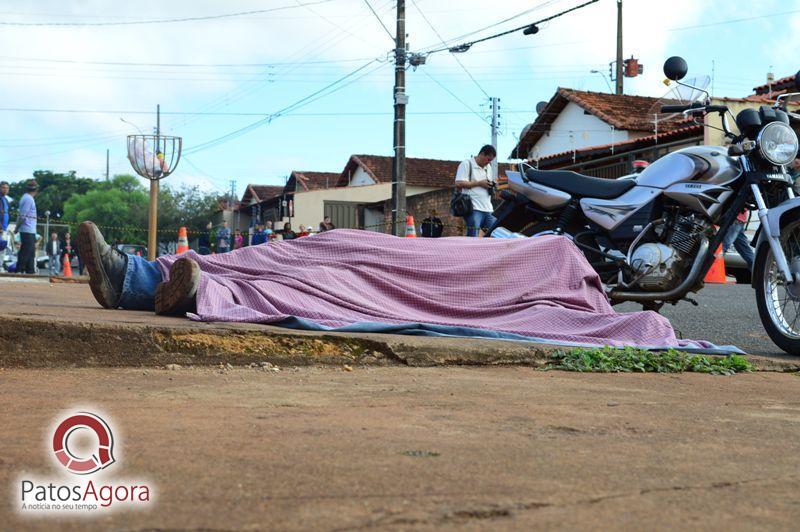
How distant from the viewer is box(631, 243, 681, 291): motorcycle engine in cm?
552

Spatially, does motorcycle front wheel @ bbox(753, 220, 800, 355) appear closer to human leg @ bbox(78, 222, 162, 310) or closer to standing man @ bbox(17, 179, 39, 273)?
human leg @ bbox(78, 222, 162, 310)

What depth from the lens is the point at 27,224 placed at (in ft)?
→ 47.1

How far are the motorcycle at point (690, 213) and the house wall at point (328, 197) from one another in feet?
136

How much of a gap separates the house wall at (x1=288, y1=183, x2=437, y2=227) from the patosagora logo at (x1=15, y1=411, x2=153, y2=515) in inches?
1785

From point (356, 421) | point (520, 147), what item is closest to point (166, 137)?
point (356, 421)

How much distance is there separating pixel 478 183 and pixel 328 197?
37.6 meters

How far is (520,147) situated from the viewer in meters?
37.5

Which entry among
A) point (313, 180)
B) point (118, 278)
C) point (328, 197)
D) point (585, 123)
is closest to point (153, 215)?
point (118, 278)

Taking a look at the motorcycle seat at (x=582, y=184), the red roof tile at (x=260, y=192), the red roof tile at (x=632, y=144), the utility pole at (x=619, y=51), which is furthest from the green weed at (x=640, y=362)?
the red roof tile at (x=260, y=192)

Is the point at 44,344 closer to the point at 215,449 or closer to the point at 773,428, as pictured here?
the point at 215,449

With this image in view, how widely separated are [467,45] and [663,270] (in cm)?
1828

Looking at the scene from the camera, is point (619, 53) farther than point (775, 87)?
Yes

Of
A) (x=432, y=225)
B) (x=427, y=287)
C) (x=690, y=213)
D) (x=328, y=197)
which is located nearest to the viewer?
(x=427, y=287)

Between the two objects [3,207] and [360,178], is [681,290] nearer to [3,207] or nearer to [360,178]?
[3,207]
